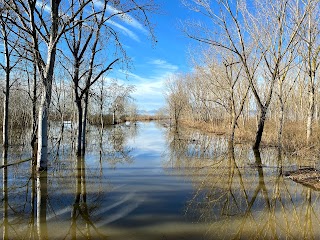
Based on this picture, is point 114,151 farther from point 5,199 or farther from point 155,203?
point 155,203

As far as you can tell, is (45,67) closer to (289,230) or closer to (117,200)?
(117,200)

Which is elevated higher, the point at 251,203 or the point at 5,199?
the point at 5,199

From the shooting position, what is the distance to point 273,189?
24.9ft

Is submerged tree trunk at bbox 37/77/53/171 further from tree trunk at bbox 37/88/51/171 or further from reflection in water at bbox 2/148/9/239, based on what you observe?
reflection in water at bbox 2/148/9/239

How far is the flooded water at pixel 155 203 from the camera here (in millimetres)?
4723

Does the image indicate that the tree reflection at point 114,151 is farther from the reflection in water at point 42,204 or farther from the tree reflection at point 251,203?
the reflection in water at point 42,204

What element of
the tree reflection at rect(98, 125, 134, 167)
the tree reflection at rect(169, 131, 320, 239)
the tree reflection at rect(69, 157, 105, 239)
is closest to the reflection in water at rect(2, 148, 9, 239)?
the tree reflection at rect(69, 157, 105, 239)

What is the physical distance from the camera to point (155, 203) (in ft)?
20.6

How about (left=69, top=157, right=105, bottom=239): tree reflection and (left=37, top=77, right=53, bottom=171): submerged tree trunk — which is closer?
(left=69, top=157, right=105, bottom=239): tree reflection

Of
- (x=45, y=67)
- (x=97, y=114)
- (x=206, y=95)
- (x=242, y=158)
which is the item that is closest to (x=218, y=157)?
(x=242, y=158)

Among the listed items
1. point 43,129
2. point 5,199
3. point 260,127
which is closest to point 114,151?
point 43,129

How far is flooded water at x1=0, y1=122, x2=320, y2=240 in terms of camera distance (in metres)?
4.72

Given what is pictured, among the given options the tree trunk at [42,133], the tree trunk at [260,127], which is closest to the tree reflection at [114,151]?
the tree trunk at [42,133]

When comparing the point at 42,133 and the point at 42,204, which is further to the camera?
the point at 42,133
